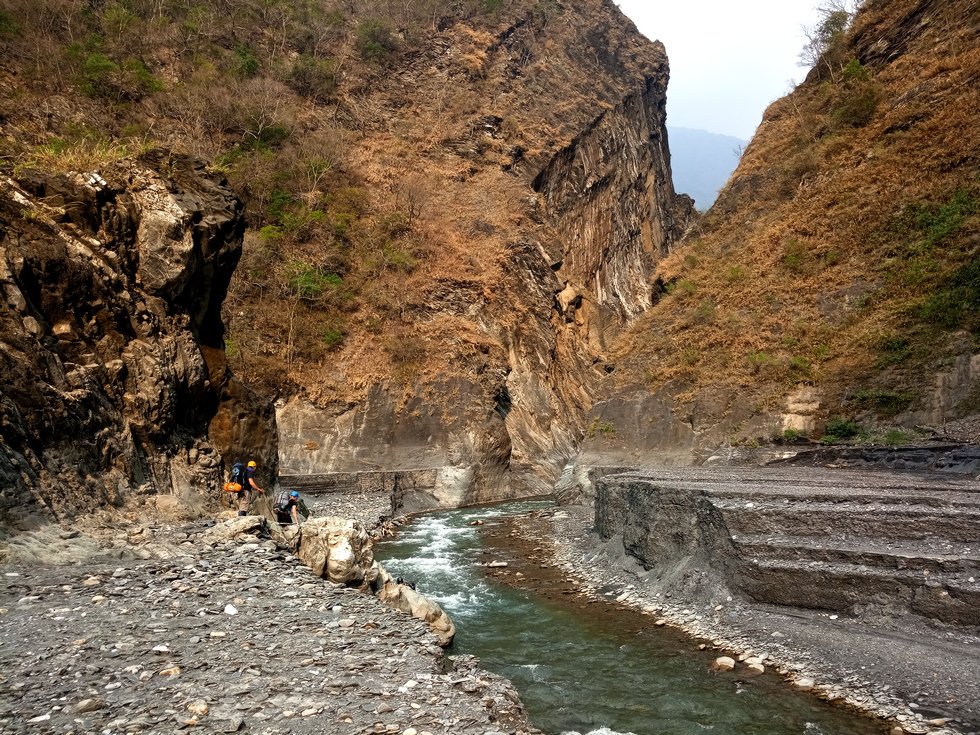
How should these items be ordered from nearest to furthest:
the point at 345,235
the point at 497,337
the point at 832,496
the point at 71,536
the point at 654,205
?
the point at 71,536
the point at 832,496
the point at 497,337
the point at 345,235
the point at 654,205

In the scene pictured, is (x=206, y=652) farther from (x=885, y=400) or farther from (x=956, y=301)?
(x=956, y=301)

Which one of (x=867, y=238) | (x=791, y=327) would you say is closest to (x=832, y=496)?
(x=791, y=327)

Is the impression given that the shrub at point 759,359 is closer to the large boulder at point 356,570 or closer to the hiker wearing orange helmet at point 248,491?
the large boulder at point 356,570

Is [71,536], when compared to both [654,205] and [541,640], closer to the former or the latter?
[541,640]

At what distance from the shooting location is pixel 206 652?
6.36 metres

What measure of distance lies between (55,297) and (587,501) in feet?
56.5

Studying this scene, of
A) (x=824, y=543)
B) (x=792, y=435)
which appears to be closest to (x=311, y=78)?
(x=792, y=435)

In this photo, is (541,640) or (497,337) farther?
(497,337)

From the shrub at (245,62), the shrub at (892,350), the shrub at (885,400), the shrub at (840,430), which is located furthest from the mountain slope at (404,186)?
the shrub at (892,350)

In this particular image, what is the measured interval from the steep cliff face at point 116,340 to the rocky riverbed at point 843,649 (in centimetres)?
818

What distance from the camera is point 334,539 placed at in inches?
400

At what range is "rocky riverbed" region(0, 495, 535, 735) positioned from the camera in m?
5.25

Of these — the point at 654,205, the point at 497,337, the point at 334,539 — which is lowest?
the point at 334,539

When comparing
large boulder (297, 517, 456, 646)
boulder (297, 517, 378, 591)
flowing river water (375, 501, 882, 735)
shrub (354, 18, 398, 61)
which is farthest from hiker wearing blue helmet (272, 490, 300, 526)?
shrub (354, 18, 398, 61)
